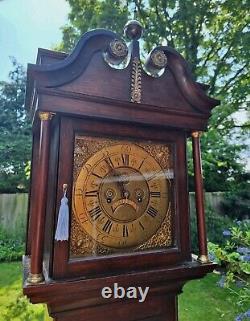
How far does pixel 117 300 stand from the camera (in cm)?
106

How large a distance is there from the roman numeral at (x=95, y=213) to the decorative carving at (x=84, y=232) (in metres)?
0.06

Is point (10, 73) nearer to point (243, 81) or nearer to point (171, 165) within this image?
point (243, 81)

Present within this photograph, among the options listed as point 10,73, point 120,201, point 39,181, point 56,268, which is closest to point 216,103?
point 120,201

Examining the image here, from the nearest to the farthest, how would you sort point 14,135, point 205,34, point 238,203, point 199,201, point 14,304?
point 199,201, point 14,304, point 238,203, point 205,34, point 14,135

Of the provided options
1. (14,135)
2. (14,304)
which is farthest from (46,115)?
(14,135)

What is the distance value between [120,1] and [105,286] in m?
6.19

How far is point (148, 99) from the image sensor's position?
111cm

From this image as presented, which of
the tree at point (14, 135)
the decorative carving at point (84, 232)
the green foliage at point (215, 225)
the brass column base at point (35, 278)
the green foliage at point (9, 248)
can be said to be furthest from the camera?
the tree at point (14, 135)

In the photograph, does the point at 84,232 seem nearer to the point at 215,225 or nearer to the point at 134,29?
the point at 134,29

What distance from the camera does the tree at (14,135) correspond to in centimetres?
629

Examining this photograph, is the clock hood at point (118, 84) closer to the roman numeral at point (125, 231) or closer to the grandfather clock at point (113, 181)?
the grandfather clock at point (113, 181)

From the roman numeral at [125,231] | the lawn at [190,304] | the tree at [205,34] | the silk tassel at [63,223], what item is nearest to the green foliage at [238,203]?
the tree at [205,34]

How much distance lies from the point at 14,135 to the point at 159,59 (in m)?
6.51

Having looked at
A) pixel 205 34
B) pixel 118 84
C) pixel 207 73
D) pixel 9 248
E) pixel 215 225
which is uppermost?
pixel 205 34
